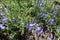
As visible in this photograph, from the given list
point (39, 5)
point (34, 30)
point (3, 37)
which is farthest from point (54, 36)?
point (3, 37)

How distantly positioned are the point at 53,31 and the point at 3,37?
A: 5.10 m

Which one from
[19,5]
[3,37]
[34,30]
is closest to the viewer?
[19,5]

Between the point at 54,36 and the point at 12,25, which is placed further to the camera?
the point at 54,36

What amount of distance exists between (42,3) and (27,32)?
3239 millimetres

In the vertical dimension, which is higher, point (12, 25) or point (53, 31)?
point (12, 25)

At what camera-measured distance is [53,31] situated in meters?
18.6

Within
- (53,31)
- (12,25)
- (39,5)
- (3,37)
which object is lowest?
(3,37)

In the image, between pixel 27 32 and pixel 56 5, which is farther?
pixel 27 32

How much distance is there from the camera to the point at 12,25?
57.8ft

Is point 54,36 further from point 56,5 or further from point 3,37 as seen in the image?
point 3,37

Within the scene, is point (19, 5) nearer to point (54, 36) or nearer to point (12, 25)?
point (12, 25)

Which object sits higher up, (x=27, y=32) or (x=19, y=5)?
(x=19, y=5)

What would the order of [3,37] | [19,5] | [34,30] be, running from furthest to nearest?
1. [3,37]
2. [34,30]
3. [19,5]

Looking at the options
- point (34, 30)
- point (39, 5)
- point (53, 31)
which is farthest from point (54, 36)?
point (39, 5)
